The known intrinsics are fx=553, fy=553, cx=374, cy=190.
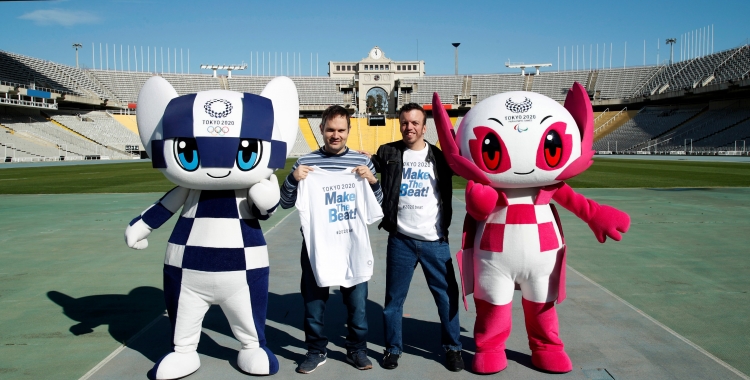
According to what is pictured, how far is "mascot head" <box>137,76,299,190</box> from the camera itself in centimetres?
345

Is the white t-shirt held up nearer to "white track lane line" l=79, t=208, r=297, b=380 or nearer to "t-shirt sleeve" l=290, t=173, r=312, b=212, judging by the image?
"t-shirt sleeve" l=290, t=173, r=312, b=212

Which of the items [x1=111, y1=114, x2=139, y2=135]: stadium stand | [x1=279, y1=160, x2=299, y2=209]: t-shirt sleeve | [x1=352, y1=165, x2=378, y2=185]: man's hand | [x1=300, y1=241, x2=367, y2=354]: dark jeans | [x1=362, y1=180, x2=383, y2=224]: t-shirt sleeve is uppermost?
[x1=111, y1=114, x2=139, y2=135]: stadium stand

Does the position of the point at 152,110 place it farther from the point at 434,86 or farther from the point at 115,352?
the point at 434,86

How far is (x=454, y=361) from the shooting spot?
3604mm

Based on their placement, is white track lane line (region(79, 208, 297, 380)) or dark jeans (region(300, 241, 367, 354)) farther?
dark jeans (region(300, 241, 367, 354))

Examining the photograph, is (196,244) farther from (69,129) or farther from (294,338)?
(69,129)

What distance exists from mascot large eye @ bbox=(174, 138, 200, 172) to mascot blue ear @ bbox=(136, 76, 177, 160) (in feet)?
0.64

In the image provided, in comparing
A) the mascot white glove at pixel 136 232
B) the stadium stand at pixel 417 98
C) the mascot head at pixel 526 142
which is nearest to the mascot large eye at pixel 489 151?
the mascot head at pixel 526 142

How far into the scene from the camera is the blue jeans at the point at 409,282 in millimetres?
3736

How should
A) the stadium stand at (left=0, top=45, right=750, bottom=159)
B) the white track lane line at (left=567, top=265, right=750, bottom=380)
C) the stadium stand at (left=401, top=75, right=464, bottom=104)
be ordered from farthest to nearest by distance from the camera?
the stadium stand at (left=401, top=75, right=464, bottom=104) → the stadium stand at (left=0, top=45, right=750, bottom=159) → the white track lane line at (left=567, top=265, right=750, bottom=380)

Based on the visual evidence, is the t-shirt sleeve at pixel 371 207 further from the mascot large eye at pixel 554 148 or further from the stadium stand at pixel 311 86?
the stadium stand at pixel 311 86

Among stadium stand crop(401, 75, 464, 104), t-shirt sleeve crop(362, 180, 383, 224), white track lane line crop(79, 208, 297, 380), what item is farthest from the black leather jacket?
stadium stand crop(401, 75, 464, 104)

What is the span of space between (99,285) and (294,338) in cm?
264

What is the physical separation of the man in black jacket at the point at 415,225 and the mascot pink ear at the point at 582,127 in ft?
2.74
